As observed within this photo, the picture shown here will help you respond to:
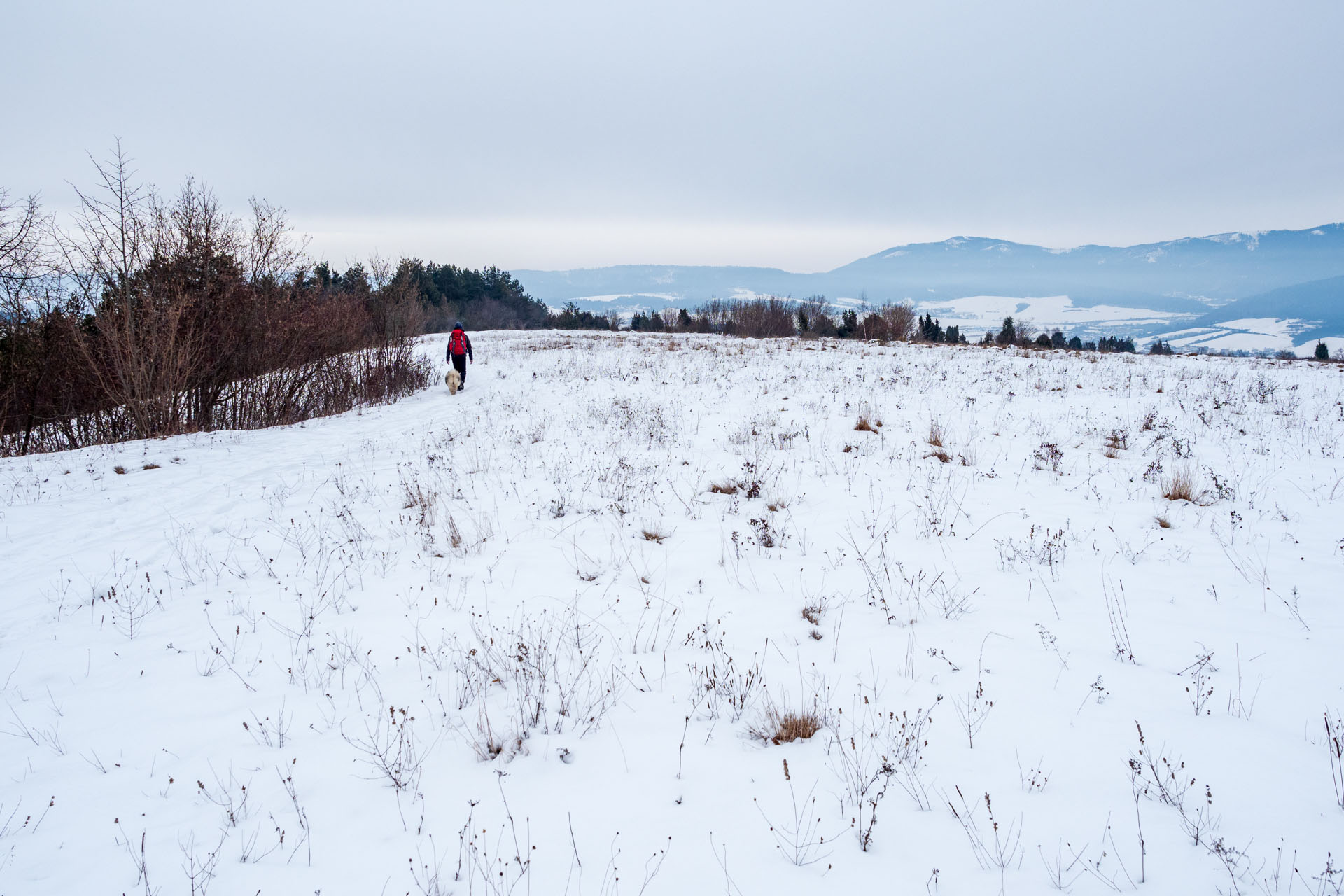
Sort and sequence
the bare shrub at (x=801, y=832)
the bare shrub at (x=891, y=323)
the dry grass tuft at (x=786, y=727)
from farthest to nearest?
the bare shrub at (x=891, y=323) → the dry grass tuft at (x=786, y=727) → the bare shrub at (x=801, y=832)

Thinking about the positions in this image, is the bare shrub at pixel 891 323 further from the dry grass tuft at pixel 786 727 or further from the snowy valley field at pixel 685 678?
the dry grass tuft at pixel 786 727

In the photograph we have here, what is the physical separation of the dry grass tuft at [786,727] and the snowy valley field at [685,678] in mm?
14

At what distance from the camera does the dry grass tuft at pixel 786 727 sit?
290 centimetres

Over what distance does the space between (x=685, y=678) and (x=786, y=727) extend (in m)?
0.72

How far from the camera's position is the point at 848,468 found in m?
7.36

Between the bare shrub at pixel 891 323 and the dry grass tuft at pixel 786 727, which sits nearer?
the dry grass tuft at pixel 786 727

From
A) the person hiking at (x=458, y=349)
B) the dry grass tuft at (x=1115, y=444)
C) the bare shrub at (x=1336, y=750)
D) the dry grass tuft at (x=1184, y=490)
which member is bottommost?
the bare shrub at (x=1336, y=750)

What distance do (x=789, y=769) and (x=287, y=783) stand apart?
235 cm

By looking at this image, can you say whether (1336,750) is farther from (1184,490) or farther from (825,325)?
(825,325)

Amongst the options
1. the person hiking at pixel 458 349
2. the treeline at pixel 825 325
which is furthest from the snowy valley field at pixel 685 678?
the treeline at pixel 825 325

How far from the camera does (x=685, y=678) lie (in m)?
3.44

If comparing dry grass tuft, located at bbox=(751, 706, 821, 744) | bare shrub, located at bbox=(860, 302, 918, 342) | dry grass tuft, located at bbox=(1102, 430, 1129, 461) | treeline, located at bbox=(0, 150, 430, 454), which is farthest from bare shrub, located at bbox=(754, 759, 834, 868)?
bare shrub, located at bbox=(860, 302, 918, 342)

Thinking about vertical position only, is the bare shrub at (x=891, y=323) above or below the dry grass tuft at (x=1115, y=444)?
above

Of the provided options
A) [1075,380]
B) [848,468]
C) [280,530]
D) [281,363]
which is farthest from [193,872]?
[1075,380]
